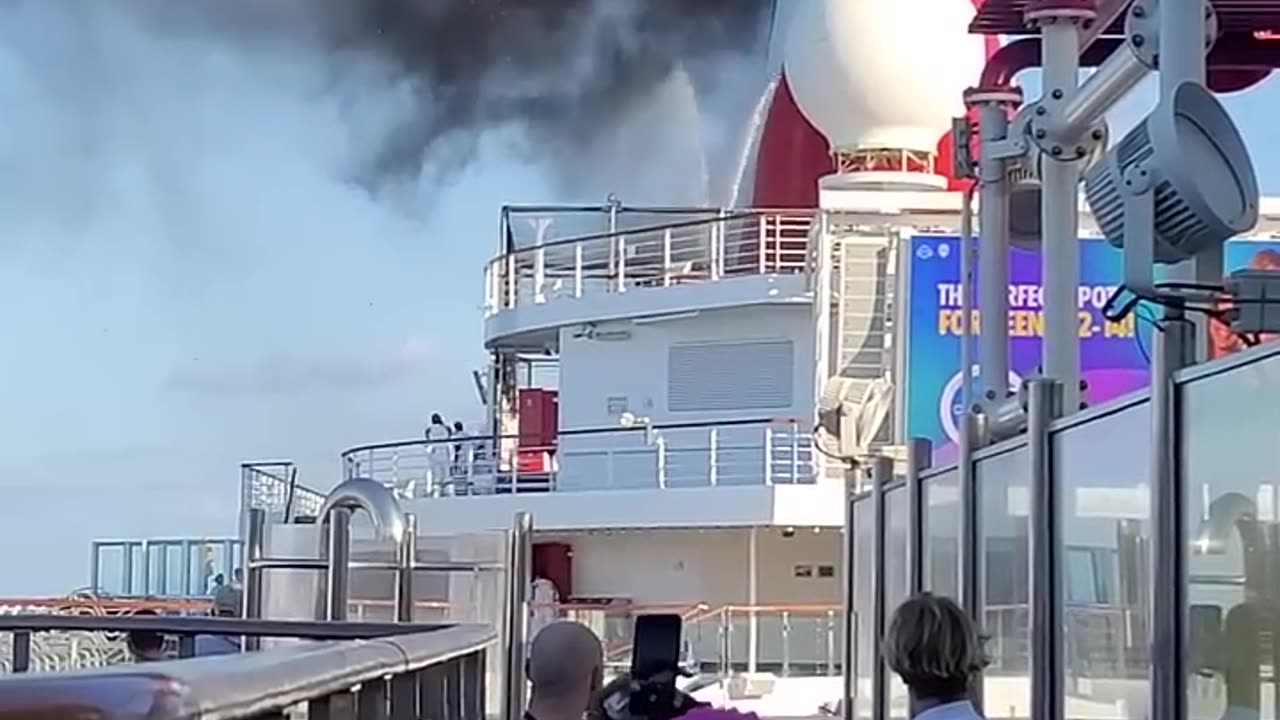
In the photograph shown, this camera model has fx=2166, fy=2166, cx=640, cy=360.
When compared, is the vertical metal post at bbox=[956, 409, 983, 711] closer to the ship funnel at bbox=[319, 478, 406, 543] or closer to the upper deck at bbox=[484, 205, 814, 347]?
the ship funnel at bbox=[319, 478, 406, 543]

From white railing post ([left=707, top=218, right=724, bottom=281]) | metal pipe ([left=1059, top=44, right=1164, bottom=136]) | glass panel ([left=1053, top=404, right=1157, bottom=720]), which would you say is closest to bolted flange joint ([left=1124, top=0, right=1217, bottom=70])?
metal pipe ([left=1059, top=44, right=1164, bottom=136])

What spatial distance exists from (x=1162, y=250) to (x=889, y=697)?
11.9 feet

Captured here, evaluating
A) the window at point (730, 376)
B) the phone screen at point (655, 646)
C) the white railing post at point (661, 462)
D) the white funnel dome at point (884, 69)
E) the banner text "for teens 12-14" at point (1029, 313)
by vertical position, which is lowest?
the phone screen at point (655, 646)

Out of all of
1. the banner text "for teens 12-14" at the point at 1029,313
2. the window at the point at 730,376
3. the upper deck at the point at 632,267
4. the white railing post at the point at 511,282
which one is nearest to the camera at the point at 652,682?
the banner text "for teens 12-14" at the point at 1029,313

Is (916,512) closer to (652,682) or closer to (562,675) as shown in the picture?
(652,682)

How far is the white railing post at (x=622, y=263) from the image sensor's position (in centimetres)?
1776

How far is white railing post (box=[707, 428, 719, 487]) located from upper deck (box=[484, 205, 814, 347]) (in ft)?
3.50

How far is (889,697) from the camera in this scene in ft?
24.2

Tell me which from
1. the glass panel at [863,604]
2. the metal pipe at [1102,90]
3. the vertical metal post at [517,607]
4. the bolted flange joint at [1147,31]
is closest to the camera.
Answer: the bolted flange joint at [1147,31]

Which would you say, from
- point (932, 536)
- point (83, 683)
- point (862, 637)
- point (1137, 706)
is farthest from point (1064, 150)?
point (83, 683)

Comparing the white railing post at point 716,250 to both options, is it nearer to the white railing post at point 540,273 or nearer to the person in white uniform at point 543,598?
the white railing post at point 540,273

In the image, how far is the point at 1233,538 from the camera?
11.5ft

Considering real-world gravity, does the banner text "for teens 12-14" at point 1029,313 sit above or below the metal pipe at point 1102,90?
above

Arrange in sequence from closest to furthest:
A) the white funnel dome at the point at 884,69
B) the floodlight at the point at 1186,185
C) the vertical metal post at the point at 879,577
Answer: the floodlight at the point at 1186,185, the vertical metal post at the point at 879,577, the white funnel dome at the point at 884,69
